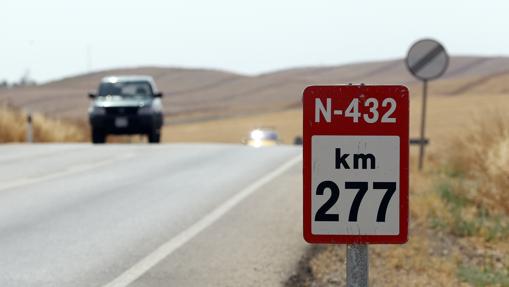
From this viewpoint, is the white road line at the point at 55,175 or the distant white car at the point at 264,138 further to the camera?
the distant white car at the point at 264,138

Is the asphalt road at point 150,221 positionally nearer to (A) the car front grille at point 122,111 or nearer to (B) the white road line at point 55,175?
(B) the white road line at point 55,175

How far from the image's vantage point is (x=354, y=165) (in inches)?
205

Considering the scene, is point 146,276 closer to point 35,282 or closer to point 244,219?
point 35,282

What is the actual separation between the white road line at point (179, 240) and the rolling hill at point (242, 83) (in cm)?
7427

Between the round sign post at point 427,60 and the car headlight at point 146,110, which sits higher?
the round sign post at point 427,60

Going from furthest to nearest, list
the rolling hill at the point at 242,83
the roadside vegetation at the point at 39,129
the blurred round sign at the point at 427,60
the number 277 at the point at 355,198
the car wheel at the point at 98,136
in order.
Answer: the rolling hill at the point at 242,83 → the roadside vegetation at the point at 39,129 → the car wheel at the point at 98,136 → the blurred round sign at the point at 427,60 → the number 277 at the point at 355,198

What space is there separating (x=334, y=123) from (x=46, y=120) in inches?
1095

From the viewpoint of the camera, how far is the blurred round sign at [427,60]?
730 inches

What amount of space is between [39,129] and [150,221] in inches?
771

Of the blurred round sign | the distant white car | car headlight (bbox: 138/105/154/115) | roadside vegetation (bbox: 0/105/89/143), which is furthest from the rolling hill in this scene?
the blurred round sign

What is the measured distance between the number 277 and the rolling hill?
83.1 meters

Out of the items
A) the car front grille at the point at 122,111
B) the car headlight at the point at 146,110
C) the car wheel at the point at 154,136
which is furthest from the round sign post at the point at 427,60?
the car wheel at the point at 154,136

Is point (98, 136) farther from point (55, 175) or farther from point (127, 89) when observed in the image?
point (55, 175)

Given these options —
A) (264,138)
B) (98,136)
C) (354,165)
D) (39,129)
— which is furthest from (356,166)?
(39,129)
